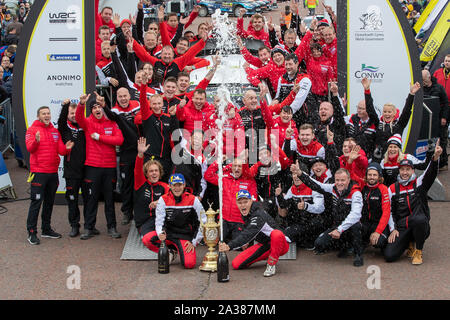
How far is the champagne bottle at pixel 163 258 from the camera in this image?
8586 mm

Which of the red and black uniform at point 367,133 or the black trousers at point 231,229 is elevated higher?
the red and black uniform at point 367,133

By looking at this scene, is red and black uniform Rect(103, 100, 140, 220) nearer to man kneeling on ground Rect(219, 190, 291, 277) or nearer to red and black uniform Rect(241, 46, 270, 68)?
man kneeling on ground Rect(219, 190, 291, 277)

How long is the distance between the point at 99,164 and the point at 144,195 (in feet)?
3.25

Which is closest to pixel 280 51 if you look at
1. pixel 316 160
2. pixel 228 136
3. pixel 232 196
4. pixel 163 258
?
pixel 228 136

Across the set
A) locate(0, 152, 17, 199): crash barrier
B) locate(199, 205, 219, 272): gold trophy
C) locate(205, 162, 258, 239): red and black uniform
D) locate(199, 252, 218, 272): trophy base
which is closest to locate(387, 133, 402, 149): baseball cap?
locate(205, 162, 258, 239): red and black uniform

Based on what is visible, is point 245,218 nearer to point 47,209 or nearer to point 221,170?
point 221,170

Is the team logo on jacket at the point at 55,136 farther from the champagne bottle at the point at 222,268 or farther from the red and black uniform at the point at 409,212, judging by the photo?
the red and black uniform at the point at 409,212

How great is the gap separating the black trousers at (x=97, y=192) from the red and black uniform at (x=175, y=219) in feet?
4.32

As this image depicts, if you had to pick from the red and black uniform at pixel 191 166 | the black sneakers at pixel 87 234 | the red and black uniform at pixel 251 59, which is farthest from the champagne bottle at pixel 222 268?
the red and black uniform at pixel 251 59

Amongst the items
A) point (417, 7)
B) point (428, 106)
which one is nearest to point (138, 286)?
point (428, 106)

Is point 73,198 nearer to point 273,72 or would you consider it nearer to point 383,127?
point 273,72

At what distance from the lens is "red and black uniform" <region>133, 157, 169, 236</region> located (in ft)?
31.8

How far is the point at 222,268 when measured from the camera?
323 inches

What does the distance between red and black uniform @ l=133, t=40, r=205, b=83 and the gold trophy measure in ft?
12.2
